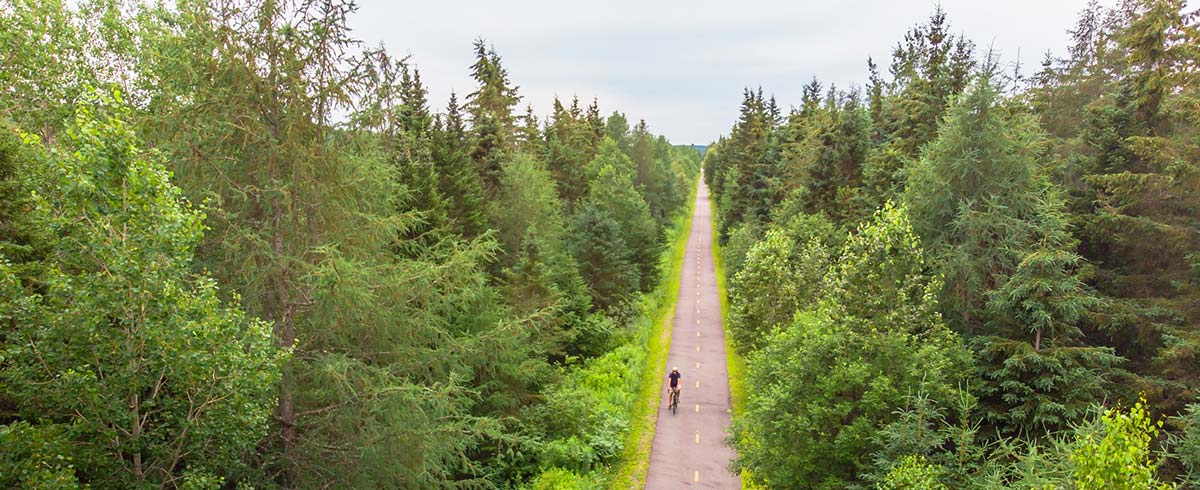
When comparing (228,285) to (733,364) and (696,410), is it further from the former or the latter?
(733,364)

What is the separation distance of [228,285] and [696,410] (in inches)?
758

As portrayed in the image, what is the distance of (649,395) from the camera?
26234 millimetres

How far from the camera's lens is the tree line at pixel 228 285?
6.57 metres

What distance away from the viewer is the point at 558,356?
28.5 meters

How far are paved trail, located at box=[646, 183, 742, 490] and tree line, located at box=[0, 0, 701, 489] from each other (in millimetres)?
3109

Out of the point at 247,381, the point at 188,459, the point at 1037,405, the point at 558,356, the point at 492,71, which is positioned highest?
the point at 492,71

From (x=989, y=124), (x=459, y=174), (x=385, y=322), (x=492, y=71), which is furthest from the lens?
(x=492, y=71)

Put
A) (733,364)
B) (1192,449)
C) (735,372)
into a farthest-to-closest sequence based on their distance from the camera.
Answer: (733,364), (735,372), (1192,449)

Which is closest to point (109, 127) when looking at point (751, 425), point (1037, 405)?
point (751, 425)

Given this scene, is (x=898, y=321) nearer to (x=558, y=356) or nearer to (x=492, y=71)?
(x=558, y=356)

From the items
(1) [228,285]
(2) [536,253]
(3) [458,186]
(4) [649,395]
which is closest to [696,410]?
(4) [649,395]

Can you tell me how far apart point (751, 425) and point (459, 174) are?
1658 cm

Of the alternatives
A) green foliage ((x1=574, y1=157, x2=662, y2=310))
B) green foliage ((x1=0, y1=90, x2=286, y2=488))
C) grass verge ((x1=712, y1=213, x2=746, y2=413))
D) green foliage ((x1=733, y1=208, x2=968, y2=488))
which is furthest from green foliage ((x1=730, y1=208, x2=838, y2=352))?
green foliage ((x1=0, y1=90, x2=286, y2=488))

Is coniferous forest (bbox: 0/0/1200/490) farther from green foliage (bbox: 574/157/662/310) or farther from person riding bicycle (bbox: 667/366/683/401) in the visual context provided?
green foliage (bbox: 574/157/662/310)
